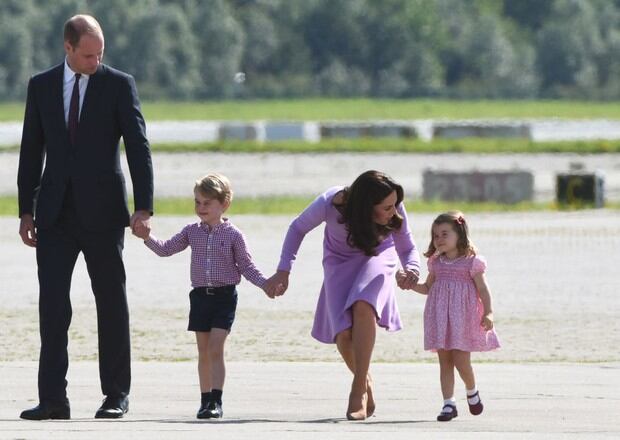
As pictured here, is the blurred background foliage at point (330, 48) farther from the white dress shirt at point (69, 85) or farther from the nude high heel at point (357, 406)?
the nude high heel at point (357, 406)

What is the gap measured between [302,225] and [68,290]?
122cm

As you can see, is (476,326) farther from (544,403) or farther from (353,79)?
(353,79)

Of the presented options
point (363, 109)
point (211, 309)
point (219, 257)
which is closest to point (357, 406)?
point (211, 309)

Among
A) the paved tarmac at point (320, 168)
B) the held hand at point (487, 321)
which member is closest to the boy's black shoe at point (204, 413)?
the held hand at point (487, 321)

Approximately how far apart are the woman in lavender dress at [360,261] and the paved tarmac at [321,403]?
0.37 metres

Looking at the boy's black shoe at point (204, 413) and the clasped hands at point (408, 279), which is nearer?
the boy's black shoe at point (204, 413)

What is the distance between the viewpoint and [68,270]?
27.2 feet

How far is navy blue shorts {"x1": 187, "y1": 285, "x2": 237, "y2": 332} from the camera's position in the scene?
8.53 m

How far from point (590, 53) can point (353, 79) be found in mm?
19128

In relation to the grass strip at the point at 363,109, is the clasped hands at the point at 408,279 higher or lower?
lower

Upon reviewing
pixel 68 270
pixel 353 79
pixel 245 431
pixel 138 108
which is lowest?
pixel 245 431

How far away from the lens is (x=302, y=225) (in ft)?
28.4

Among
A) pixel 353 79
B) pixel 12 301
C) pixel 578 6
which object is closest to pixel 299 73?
pixel 353 79

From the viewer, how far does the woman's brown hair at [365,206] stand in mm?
8398
